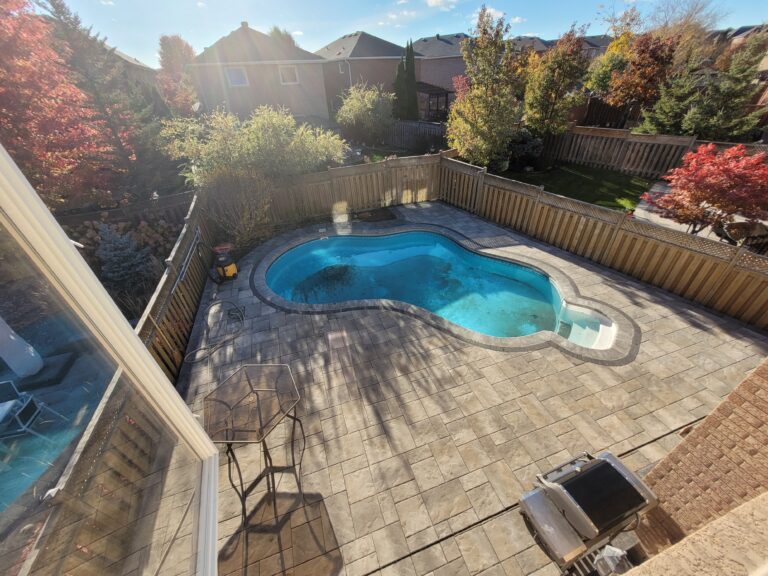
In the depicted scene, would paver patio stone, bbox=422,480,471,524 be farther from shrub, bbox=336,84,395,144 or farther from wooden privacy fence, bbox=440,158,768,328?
shrub, bbox=336,84,395,144

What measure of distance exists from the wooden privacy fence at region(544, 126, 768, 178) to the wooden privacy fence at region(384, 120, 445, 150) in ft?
19.8

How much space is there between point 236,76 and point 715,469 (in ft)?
106

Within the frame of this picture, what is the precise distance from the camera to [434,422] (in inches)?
193

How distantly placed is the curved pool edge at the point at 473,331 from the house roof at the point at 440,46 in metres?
32.3

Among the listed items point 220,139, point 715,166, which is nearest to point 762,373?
point 715,166

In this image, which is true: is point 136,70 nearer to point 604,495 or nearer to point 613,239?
point 613,239

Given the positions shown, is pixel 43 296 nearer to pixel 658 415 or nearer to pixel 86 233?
pixel 658 415

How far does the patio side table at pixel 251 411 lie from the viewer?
12.8 feet

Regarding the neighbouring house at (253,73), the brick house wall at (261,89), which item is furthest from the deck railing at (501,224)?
the brick house wall at (261,89)

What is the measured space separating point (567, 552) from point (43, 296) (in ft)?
16.1

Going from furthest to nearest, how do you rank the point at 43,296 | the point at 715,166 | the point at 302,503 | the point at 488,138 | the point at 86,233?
the point at 488,138 < the point at 86,233 < the point at 715,166 < the point at 302,503 < the point at 43,296

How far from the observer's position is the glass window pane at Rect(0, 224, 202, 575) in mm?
1740

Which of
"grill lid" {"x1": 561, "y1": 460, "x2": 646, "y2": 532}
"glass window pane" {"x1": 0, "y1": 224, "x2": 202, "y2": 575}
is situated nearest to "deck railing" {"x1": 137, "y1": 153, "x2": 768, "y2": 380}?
"glass window pane" {"x1": 0, "y1": 224, "x2": 202, "y2": 575}

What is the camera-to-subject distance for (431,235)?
1081 cm
